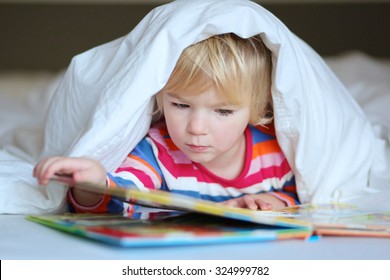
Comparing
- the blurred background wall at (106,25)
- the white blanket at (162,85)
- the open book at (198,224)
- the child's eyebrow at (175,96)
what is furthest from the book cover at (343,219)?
the blurred background wall at (106,25)

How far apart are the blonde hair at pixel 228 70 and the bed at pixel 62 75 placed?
10.1 inches

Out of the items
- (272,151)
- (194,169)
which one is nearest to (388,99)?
(272,151)

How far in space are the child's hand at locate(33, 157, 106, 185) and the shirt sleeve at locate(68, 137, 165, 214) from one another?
0.15 feet

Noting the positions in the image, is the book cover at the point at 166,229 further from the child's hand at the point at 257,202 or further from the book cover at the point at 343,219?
the child's hand at the point at 257,202

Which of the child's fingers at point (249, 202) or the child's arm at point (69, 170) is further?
the child's fingers at point (249, 202)

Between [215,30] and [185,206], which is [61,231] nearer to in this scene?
[185,206]

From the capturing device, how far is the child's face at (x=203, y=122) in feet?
3.25

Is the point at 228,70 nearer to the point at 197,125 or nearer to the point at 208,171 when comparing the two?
the point at 197,125

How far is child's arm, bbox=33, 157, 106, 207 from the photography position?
84 cm

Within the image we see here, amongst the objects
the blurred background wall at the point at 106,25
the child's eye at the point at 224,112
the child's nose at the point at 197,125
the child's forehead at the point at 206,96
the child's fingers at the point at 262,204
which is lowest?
the child's fingers at the point at 262,204

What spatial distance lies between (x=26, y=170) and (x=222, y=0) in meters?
0.43

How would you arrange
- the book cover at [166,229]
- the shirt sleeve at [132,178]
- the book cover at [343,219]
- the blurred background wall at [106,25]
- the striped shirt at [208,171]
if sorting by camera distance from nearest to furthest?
the book cover at [166,229], the book cover at [343,219], the shirt sleeve at [132,178], the striped shirt at [208,171], the blurred background wall at [106,25]

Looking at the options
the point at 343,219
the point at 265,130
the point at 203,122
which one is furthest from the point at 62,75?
the point at 343,219

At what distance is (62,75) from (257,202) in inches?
41.9
